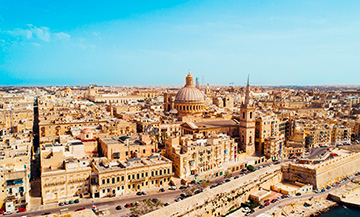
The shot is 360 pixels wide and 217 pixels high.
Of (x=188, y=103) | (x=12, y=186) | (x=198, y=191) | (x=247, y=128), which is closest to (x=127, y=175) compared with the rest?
(x=198, y=191)

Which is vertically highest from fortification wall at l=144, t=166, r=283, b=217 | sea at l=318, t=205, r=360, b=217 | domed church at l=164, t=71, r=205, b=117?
domed church at l=164, t=71, r=205, b=117

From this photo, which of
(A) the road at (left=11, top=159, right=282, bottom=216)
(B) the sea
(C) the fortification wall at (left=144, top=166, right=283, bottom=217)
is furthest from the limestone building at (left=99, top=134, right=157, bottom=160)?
(B) the sea

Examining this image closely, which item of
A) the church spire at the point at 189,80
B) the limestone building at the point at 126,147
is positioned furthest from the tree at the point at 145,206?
the church spire at the point at 189,80

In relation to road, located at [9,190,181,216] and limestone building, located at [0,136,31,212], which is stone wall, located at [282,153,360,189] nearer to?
road, located at [9,190,181,216]

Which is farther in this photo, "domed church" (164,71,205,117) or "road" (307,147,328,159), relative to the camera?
"domed church" (164,71,205,117)

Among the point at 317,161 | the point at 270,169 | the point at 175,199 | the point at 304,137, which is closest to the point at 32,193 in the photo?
the point at 175,199

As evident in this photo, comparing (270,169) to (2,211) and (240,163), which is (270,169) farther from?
(2,211)
